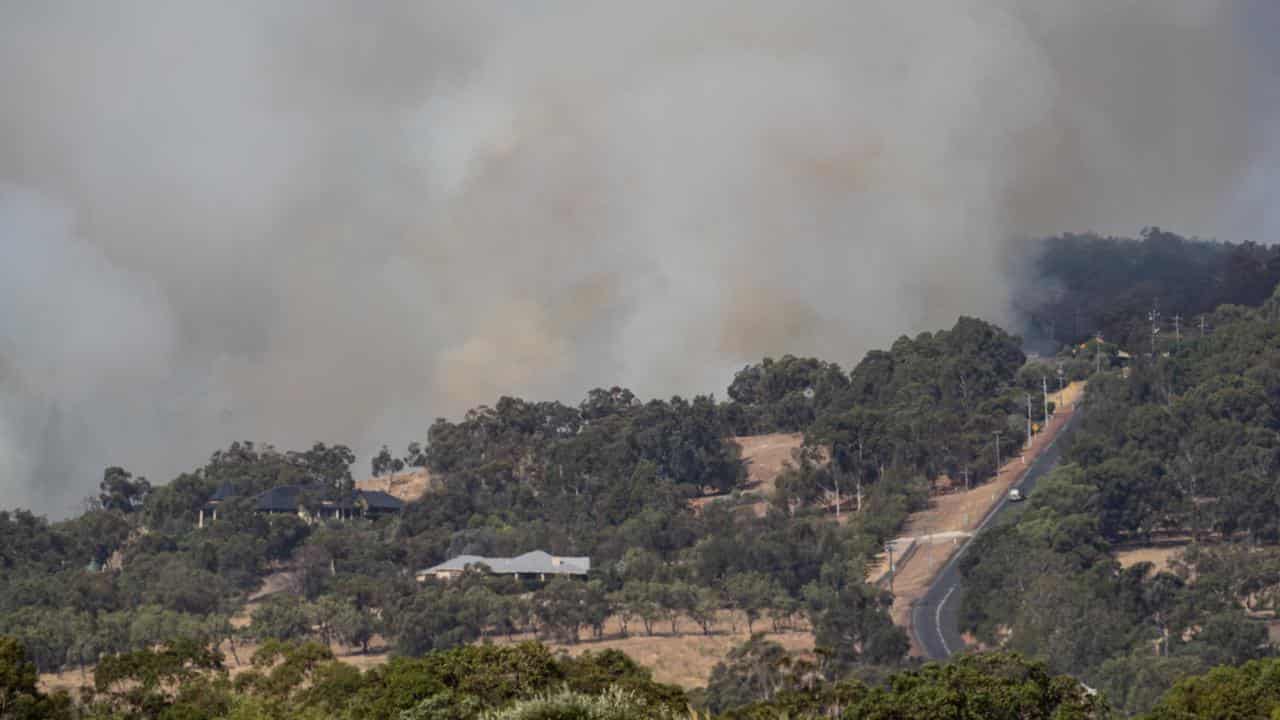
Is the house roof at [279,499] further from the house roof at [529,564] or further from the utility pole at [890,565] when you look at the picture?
the utility pole at [890,565]

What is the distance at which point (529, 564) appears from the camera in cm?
14688

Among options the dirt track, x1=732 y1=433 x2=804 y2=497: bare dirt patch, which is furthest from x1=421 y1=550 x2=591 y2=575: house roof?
x1=732 y1=433 x2=804 y2=497: bare dirt patch

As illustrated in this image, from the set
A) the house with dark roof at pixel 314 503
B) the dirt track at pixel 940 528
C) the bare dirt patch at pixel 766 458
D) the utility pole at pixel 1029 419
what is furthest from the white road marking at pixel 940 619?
the house with dark roof at pixel 314 503

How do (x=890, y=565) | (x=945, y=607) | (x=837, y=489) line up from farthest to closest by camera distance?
(x=837, y=489)
(x=890, y=565)
(x=945, y=607)

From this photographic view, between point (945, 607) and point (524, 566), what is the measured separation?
40.2 meters

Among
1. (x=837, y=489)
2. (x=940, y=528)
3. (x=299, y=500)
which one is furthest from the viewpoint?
(x=299, y=500)

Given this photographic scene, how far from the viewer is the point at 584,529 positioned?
525ft

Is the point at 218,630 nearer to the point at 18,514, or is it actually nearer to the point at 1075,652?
the point at 18,514

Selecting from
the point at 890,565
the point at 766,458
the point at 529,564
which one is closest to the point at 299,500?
the point at 529,564

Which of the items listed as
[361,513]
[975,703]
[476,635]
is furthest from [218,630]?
[975,703]

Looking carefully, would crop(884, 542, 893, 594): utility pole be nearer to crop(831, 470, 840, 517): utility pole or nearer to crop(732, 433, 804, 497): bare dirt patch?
crop(831, 470, 840, 517): utility pole

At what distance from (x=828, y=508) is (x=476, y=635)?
54253 mm

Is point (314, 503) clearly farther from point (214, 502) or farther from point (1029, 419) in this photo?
point (1029, 419)

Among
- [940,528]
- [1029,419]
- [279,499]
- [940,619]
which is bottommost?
[940,619]
